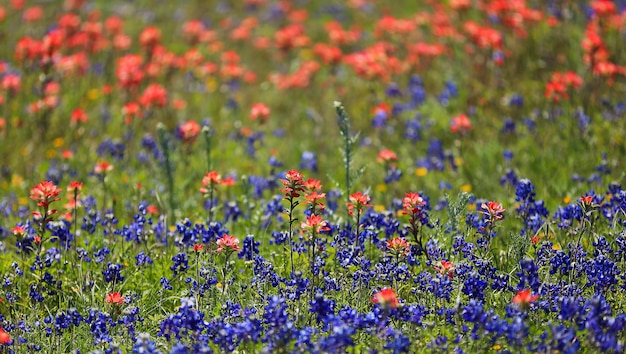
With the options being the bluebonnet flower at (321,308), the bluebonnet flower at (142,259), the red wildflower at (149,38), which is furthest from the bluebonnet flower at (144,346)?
the red wildflower at (149,38)

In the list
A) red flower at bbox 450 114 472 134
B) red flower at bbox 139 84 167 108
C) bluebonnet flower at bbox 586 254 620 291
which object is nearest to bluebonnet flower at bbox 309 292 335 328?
bluebonnet flower at bbox 586 254 620 291

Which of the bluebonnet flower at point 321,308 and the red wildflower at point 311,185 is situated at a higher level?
the red wildflower at point 311,185

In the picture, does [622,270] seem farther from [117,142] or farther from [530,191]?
[117,142]

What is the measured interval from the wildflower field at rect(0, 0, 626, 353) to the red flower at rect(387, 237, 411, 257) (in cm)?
11

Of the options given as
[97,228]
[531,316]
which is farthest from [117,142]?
[531,316]

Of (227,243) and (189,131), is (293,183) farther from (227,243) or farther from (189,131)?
(189,131)

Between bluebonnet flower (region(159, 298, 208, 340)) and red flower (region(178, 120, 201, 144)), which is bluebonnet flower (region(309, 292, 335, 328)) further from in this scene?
red flower (region(178, 120, 201, 144))

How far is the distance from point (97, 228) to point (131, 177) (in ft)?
4.10

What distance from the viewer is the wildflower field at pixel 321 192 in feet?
11.7

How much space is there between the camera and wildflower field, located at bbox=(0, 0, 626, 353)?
3.55 m

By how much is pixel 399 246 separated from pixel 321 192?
171 centimetres

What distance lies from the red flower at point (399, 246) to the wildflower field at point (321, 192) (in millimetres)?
106

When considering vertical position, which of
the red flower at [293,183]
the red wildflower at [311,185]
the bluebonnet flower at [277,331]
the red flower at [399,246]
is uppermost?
the red flower at [293,183]

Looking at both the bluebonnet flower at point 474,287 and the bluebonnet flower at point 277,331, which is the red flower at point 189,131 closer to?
the bluebonnet flower at point 277,331
